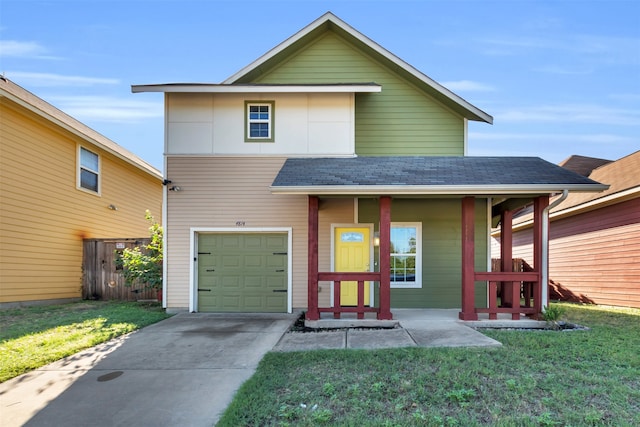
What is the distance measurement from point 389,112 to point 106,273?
9038mm

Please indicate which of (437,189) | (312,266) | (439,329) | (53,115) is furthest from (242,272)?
(53,115)

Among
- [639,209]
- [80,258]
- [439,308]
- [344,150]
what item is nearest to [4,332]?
[80,258]

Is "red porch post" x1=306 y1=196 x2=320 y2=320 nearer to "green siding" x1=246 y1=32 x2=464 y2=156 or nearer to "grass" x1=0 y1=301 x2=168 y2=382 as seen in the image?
"green siding" x1=246 y1=32 x2=464 y2=156

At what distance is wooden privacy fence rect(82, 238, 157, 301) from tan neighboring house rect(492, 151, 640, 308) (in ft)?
40.8

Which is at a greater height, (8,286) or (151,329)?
(8,286)

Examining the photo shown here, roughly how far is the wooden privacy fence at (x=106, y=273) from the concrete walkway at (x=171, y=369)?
348 cm

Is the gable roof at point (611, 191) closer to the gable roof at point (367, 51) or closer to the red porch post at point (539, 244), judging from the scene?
the red porch post at point (539, 244)

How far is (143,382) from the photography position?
14.4 feet

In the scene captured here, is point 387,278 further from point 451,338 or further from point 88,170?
point 88,170

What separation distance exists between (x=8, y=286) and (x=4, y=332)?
9.97 ft

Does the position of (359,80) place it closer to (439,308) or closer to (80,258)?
(439,308)

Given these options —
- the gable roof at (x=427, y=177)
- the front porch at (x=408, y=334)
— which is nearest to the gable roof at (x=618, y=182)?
the gable roof at (x=427, y=177)

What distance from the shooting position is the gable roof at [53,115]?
879 centimetres

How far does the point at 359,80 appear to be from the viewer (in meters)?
9.81
